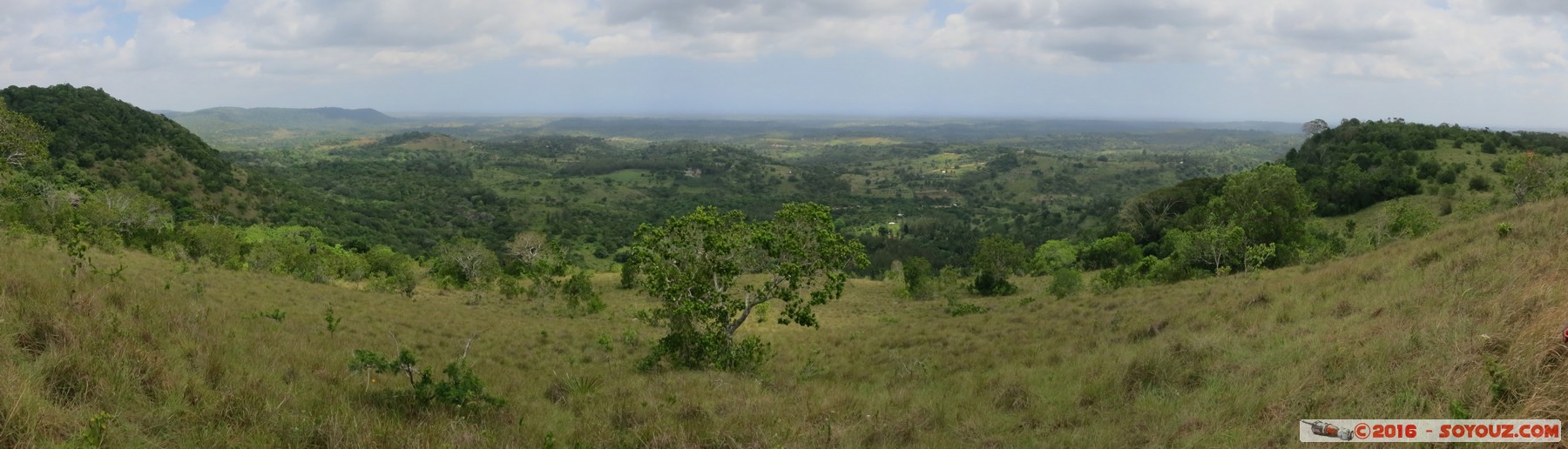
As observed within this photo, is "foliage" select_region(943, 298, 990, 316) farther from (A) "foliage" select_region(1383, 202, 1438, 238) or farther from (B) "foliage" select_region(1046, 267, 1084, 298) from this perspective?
(A) "foliage" select_region(1383, 202, 1438, 238)

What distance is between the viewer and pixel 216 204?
65938 millimetres

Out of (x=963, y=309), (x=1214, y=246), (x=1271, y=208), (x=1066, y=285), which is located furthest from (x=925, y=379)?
(x=1271, y=208)

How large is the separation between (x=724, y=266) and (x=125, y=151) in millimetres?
88668

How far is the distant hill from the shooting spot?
205 ft

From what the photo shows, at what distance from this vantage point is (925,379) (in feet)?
37.4

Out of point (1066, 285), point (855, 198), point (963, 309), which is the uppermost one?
point (1066, 285)

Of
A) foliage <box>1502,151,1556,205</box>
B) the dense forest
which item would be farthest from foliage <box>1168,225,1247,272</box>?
foliage <box>1502,151,1556,205</box>

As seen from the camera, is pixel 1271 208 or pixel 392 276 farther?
pixel 392 276

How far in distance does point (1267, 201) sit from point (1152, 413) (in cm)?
2960

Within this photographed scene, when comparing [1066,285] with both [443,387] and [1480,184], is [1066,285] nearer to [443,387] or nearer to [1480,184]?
[443,387]

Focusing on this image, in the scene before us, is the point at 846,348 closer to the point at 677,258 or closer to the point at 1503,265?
the point at 677,258

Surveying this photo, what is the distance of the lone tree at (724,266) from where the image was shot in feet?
43.0

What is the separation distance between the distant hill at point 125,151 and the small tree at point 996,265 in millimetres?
76049

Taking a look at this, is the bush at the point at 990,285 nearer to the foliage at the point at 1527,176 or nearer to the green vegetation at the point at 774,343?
the green vegetation at the point at 774,343
